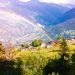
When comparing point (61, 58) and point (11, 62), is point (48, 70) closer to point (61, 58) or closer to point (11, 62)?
point (61, 58)

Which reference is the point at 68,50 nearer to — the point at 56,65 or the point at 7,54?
the point at 56,65

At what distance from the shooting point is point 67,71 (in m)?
90.3

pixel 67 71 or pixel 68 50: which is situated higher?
pixel 68 50

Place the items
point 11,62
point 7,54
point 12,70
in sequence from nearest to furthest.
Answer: point 12,70 < point 11,62 < point 7,54

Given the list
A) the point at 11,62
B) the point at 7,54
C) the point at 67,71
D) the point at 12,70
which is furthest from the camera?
the point at 7,54

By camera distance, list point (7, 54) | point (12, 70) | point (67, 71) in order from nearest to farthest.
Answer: point (67, 71), point (12, 70), point (7, 54)

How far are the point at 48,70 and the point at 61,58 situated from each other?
5.47m

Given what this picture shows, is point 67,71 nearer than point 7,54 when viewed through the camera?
Yes

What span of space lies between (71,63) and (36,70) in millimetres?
10188

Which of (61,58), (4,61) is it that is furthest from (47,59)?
(4,61)

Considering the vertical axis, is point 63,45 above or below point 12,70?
above

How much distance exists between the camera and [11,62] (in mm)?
104938

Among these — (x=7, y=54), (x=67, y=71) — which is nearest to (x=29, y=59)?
(x=67, y=71)

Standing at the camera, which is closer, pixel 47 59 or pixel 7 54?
pixel 47 59
